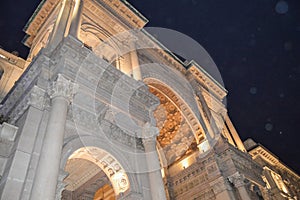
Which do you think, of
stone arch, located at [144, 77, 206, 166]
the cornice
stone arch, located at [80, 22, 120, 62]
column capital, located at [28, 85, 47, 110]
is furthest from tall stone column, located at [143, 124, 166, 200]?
the cornice

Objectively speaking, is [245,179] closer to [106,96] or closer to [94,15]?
[106,96]

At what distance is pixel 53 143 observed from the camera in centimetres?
A: 684

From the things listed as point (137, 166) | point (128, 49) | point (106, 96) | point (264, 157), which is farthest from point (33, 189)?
point (264, 157)

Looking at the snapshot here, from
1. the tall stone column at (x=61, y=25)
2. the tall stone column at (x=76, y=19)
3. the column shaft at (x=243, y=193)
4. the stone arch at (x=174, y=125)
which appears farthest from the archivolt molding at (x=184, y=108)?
the tall stone column at (x=61, y=25)

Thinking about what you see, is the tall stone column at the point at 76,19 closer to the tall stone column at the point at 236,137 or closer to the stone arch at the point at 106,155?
the stone arch at the point at 106,155

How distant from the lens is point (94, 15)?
16359 millimetres

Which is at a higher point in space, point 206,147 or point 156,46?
point 156,46

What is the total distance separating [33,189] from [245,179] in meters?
13.7

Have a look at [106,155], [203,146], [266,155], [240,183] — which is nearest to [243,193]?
[240,183]

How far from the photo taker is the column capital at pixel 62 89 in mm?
8109

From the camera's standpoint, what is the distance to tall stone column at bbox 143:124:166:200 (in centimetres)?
901

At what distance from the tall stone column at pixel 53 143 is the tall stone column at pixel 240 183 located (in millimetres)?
11701

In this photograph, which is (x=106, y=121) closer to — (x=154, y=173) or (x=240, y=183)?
(x=154, y=173)

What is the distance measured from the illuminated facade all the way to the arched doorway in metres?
0.04
